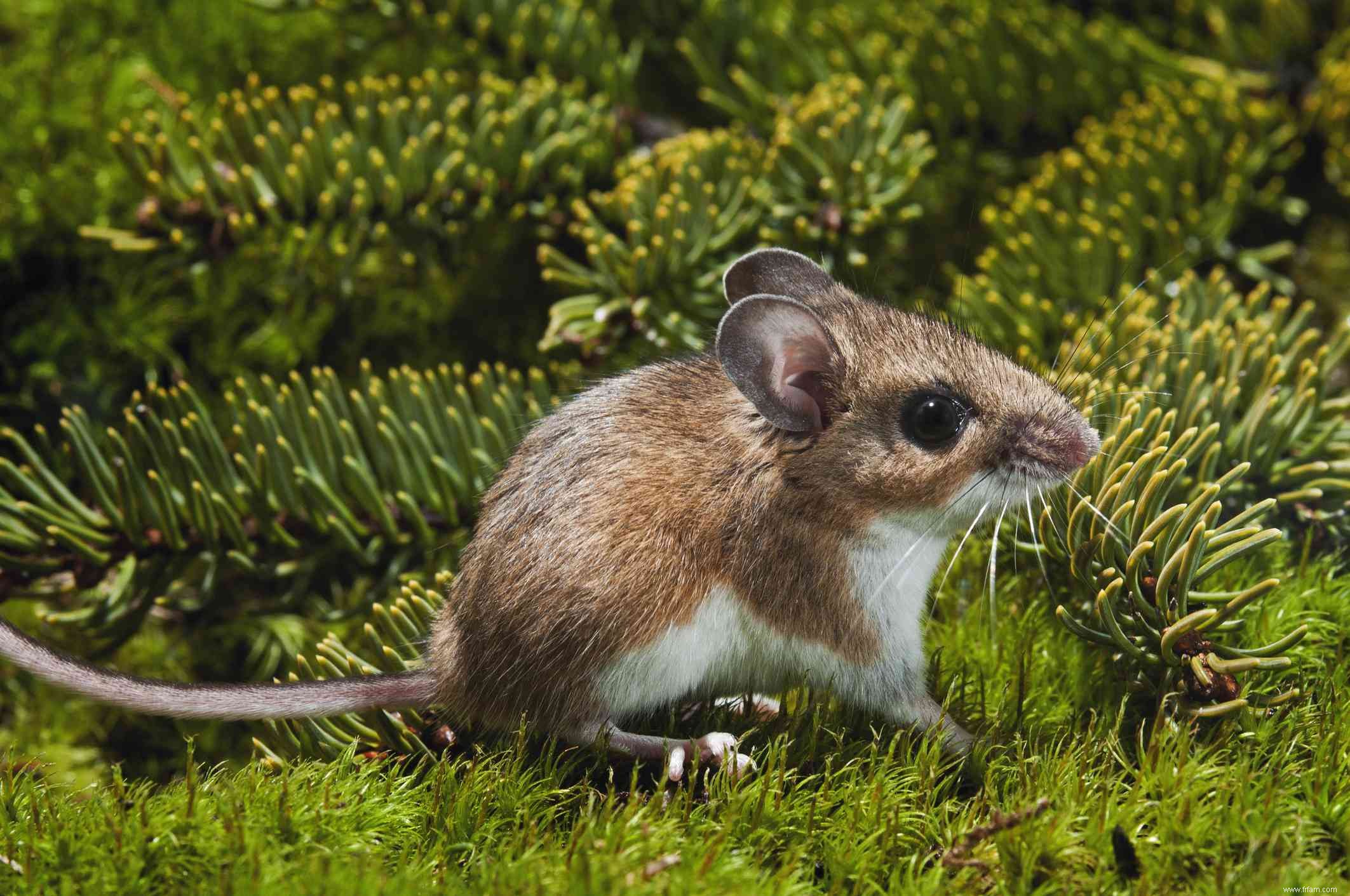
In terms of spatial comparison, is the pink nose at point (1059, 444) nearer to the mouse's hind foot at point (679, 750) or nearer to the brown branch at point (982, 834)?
the brown branch at point (982, 834)

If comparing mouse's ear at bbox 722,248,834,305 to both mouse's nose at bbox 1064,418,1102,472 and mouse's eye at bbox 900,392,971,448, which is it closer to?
mouse's eye at bbox 900,392,971,448

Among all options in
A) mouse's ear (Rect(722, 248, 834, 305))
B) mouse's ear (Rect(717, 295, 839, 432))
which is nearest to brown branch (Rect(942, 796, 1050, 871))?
mouse's ear (Rect(717, 295, 839, 432))

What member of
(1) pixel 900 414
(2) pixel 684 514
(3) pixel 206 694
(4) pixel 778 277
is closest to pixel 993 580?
(1) pixel 900 414

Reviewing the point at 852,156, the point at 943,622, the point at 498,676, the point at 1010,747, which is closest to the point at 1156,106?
the point at 852,156

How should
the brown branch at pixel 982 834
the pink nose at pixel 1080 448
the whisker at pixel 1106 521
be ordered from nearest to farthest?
the brown branch at pixel 982 834, the whisker at pixel 1106 521, the pink nose at pixel 1080 448

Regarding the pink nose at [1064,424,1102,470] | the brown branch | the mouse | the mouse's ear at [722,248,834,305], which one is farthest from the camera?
the mouse's ear at [722,248,834,305]

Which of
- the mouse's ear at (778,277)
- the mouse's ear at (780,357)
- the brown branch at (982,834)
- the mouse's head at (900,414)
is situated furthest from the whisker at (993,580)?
the mouse's ear at (778,277)

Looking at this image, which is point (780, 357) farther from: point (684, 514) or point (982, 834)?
point (982, 834)
